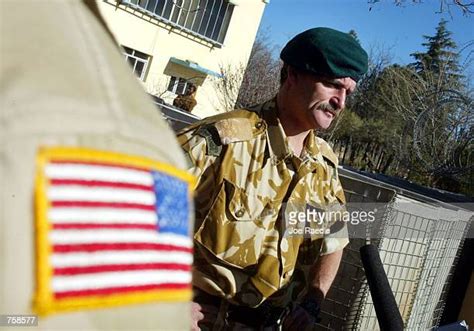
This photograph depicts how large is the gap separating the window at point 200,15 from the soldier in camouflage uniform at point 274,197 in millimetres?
21957

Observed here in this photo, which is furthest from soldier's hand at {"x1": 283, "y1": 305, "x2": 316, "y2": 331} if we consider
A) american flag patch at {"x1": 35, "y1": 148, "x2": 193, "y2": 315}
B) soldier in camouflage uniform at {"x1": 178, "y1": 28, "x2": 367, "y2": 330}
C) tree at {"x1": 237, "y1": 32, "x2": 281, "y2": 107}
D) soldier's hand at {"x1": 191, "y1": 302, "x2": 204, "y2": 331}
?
tree at {"x1": 237, "y1": 32, "x2": 281, "y2": 107}

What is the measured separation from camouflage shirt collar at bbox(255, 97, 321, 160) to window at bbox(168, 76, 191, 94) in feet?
78.6

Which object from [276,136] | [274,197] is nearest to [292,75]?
[276,136]

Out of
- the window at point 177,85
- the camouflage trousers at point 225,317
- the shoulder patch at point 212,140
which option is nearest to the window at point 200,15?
the window at point 177,85

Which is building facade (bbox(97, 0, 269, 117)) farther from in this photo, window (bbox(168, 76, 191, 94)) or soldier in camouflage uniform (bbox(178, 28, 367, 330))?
soldier in camouflage uniform (bbox(178, 28, 367, 330))

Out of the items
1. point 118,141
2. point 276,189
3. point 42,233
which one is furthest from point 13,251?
point 276,189

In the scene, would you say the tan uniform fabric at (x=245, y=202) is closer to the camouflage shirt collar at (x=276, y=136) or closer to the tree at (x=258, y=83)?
the camouflage shirt collar at (x=276, y=136)

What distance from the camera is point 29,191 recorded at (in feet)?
1.72

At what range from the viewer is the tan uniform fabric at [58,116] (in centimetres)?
52

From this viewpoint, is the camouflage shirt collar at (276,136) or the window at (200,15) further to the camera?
the window at (200,15)

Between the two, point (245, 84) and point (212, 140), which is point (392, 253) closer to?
point (212, 140)

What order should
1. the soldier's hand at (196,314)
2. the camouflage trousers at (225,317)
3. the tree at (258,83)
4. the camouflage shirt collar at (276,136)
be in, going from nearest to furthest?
the soldier's hand at (196,314) → the camouflage trousers at (225,317) → the camouflage shirt collar at (276,136) → the tree at (258,83)

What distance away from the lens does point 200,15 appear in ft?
85.3

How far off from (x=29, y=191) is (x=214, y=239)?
5.36ft
